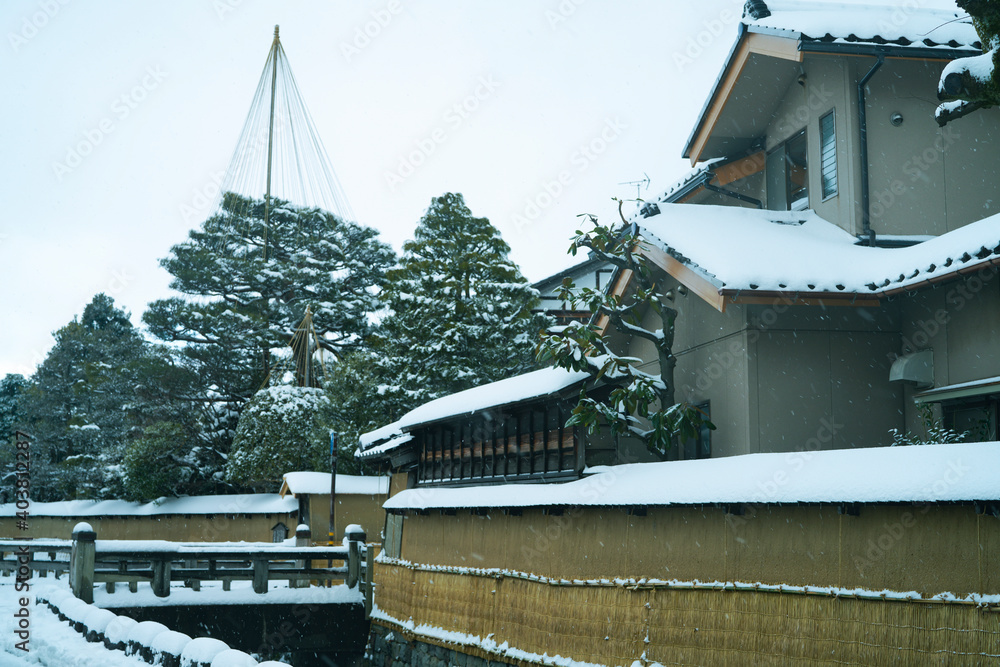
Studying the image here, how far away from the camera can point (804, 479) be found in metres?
8.57

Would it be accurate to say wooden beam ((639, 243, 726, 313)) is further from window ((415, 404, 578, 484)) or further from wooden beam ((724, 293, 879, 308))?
window ((415, 404, 578, 484))

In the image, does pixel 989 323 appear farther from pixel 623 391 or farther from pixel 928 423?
pixel 623 391

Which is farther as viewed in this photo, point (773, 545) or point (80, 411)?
point (80, 411)

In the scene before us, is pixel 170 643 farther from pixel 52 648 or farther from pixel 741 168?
pixel 741 168

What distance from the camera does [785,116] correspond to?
51.9 ft

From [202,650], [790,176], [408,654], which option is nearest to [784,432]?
[790,176]

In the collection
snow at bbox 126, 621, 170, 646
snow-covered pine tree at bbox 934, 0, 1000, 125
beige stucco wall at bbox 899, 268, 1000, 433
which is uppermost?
snow-covered pine tree at bbox 934, 0, 1000, 125

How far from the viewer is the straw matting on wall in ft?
24.2

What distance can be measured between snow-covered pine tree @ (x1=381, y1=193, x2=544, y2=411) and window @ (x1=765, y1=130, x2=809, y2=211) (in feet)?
42.0

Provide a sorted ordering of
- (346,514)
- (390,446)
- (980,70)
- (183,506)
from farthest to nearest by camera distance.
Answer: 1. (183,506)
2. (346,514)
3. (390,446)
4. (980,70)

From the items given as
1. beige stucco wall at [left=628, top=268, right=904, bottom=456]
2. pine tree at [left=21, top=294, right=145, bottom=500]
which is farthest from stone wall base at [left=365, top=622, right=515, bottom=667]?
pine tree at [left=21, top=294, right=145, bottom=500]

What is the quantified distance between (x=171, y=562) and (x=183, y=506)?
19.2 m

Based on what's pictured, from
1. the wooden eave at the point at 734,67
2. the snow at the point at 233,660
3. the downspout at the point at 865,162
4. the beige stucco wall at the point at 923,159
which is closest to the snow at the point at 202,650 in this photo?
the snow at the point at 233,660

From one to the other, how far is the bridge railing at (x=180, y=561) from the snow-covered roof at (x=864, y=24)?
13.4m
